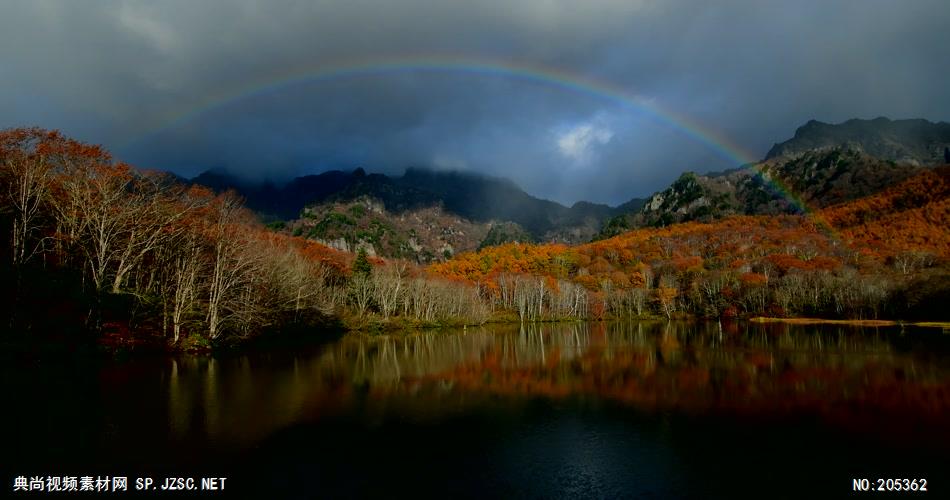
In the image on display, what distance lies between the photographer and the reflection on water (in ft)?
73.9

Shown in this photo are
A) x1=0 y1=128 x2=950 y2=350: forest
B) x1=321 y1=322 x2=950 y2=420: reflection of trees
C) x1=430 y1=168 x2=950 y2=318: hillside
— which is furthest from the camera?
x1=430 y1=168 x2=950 y2=318: hillside

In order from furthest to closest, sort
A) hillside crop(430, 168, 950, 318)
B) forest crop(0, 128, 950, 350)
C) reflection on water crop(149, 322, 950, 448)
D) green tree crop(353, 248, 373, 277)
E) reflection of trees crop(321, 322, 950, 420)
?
hillside crop(430, 168, 950, 318), green tree crop(353, 248, 373, 277), forest crop(0, 128, 950, 350), reflection of trees crop(321, 322, 950, 420), reflection on water crop(149, 322, 950, 448)

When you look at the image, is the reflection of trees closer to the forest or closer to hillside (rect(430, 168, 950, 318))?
the forest

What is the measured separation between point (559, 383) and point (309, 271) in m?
49.3

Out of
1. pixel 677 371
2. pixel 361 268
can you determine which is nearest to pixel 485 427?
pixel 677 371

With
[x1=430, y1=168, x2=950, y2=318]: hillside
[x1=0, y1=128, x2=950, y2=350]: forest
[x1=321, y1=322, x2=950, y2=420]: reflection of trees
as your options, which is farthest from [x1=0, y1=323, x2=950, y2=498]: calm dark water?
[x1=430, y1=168, x2=950, y2=318]: hillside

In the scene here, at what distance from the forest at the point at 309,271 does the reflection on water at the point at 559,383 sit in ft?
27.7

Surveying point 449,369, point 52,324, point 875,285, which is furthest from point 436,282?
point 875,285

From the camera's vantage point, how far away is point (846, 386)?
29.3m

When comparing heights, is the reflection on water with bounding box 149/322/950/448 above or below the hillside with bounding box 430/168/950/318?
below

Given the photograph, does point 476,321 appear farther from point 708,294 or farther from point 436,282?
point 708,294

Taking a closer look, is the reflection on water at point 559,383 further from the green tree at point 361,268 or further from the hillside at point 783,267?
the hillside at point 783,267

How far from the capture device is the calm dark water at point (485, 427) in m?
14.5

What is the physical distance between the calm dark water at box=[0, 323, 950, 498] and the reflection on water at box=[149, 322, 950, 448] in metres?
0.19
